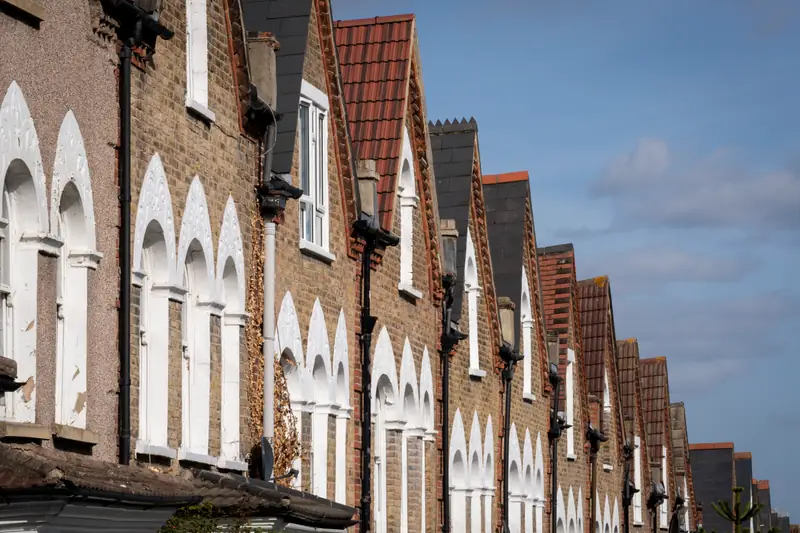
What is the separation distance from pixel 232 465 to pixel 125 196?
160 inches

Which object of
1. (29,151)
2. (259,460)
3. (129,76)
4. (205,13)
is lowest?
(259,460)

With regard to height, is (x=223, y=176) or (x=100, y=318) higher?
(x=223, y=176)

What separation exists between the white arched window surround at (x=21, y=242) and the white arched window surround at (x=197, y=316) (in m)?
3.46

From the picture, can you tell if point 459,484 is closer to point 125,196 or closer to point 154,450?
point 154,450

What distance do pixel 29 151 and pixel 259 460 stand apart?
6557 mm

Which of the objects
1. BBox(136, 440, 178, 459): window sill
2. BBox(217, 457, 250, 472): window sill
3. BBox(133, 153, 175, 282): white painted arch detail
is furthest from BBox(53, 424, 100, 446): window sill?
BBox(217, 457, 250, 472): window sill

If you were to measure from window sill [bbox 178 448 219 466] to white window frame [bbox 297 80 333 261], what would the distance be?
14.5ft

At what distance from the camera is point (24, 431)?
536 inches

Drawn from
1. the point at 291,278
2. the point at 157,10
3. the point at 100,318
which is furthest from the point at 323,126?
the point at 100,318

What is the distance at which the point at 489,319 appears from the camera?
3231 centimetres

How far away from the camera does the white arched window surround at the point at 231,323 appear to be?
18.9 m

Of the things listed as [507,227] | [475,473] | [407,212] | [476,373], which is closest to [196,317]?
[407,212]

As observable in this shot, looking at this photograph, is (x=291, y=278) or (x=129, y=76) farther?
(x=291, y=278)

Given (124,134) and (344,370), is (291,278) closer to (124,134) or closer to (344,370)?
(344,370)
